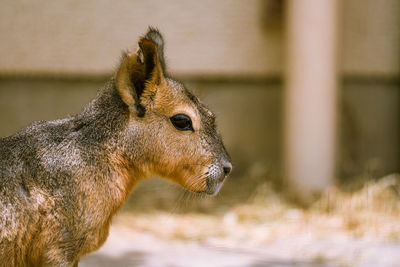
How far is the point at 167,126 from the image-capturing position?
3146mm

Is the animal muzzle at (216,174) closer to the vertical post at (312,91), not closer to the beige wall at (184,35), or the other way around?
the vertical post at (312,91)

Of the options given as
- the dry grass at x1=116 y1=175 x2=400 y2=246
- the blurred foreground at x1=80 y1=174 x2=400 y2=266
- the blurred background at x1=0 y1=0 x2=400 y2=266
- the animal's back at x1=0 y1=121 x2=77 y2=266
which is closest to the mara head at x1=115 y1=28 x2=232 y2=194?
the animal's back at x1=0 y1=121 x2=77 y2=266

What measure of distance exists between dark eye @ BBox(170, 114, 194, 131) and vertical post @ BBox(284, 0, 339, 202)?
120 inches

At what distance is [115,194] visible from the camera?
9.96ft

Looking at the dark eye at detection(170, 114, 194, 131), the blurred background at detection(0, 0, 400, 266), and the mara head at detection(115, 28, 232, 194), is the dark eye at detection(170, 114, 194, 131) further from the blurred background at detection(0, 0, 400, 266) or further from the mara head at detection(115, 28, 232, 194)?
the blurred background at detection(0, 0, 400, 266)

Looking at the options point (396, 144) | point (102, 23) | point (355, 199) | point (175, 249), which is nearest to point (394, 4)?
point (396, 144)

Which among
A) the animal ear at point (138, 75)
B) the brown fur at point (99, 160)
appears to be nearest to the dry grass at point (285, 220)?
the brown fur at point (99, 160)

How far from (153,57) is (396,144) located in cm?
504

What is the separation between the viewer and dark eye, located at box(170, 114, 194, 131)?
3158 mm

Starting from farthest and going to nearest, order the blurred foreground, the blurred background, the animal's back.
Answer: the blurred background → the blurred foreground → the animal's back

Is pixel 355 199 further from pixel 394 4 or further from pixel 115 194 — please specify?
pixel 115 194

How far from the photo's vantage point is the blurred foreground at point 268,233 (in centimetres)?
466

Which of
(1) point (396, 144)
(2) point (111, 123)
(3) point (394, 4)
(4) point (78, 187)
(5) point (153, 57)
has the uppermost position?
(3) point (394, 4)

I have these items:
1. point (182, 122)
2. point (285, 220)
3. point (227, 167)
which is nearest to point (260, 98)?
point (285, 220)
